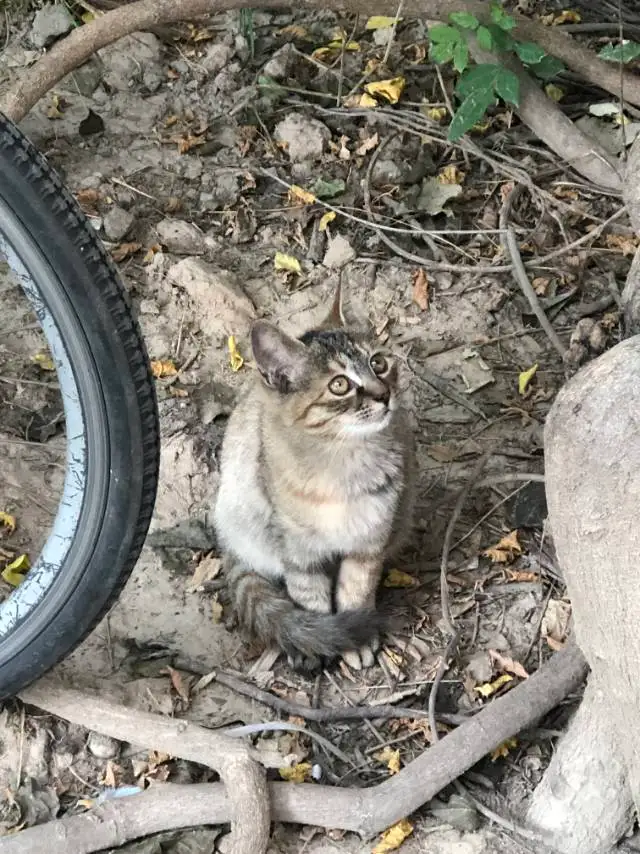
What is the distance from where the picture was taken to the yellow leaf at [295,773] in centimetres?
288

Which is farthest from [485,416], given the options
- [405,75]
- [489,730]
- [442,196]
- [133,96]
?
[133,96]

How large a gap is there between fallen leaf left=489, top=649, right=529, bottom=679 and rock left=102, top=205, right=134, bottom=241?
253cm

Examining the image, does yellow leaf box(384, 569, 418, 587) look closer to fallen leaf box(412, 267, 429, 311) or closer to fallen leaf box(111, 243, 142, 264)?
fallen leaf box(412, 267, 429, 311)

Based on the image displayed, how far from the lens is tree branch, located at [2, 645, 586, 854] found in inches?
104

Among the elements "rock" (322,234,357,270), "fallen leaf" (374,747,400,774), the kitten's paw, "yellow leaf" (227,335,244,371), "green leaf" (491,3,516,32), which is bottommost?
"fallen leaf" (374,747,400,774)

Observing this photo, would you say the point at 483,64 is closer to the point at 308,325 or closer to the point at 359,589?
the point at 308,325

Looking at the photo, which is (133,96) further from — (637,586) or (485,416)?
(637,586)

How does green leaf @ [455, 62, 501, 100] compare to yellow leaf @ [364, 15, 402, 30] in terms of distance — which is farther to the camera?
yellow leaf @ [364, 15, 402, 30]

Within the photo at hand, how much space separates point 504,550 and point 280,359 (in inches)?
47.8

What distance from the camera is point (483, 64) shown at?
4.35 metres

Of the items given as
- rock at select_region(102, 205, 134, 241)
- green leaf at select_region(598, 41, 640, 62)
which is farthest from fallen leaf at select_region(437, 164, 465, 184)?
rock at select_region(102, 205, 134, 241)

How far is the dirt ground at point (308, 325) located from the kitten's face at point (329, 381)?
587 millimetres

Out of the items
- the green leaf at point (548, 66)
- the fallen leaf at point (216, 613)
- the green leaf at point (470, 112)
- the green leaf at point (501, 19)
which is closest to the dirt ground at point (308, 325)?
the fallen leaf at point (216, 613)

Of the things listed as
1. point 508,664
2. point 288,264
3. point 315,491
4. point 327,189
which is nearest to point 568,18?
point 327,189
